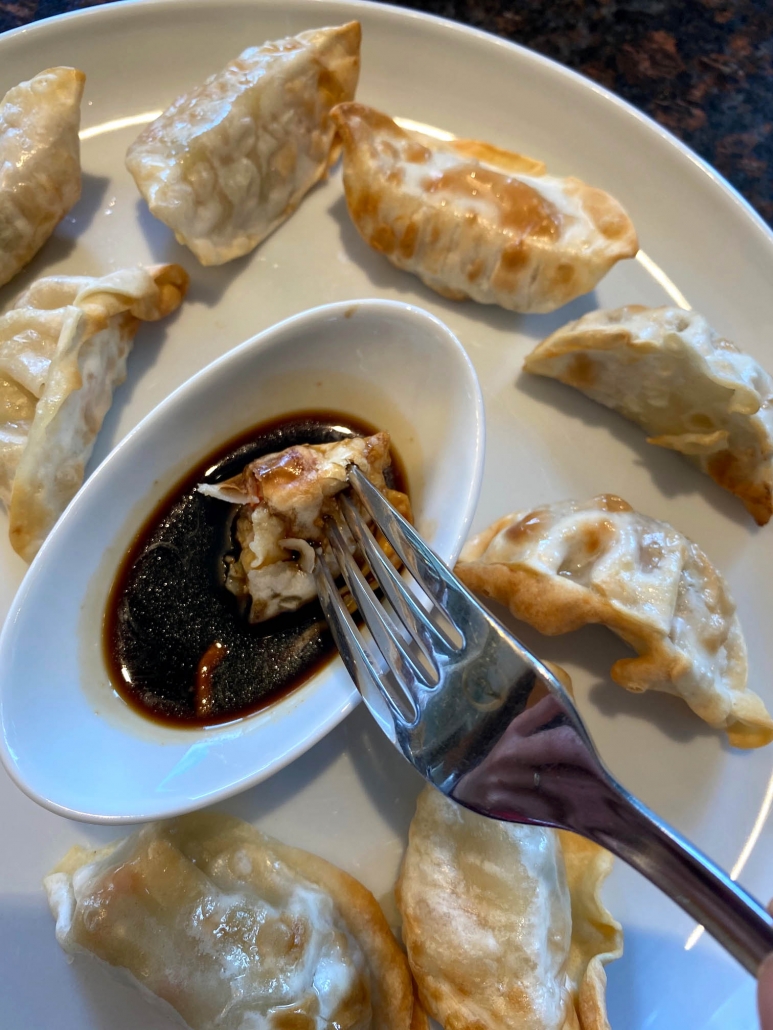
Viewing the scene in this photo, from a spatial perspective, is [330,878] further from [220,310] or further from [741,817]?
[220,310]

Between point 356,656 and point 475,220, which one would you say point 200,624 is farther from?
point 475,220

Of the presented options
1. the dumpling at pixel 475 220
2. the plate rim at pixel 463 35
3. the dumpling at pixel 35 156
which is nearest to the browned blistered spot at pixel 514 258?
the dumpling at pixel 475 220

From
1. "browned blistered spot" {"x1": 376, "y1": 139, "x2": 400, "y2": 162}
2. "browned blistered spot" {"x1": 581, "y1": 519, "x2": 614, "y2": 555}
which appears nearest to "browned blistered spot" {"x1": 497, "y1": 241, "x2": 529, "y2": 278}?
"browned blistered spot" {"x1": 376, "y1": 139, "x2": 400, "y2": 162}

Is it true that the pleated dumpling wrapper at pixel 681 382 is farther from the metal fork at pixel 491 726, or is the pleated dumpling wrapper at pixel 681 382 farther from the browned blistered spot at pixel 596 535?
the metal fork at pixel 491 726

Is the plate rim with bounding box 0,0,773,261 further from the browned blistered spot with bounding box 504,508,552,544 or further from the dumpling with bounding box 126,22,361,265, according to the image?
the browned blistered spot with bounding box 504,508,552,544

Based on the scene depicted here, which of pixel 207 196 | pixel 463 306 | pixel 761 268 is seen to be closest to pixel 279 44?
pixel 207 196

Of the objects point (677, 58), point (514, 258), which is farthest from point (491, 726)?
point (677, 58)
